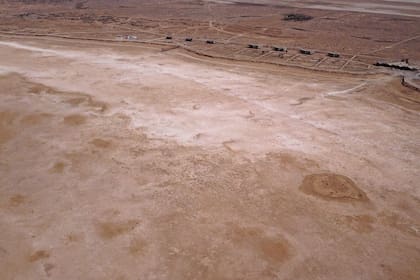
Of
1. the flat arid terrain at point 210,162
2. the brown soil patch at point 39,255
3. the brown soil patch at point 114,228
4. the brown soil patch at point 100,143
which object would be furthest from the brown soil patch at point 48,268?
the brown soil patch at point 100,143

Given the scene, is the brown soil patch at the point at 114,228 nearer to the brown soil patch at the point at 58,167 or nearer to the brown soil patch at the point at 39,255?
the brown soil patch at the point at 39,255

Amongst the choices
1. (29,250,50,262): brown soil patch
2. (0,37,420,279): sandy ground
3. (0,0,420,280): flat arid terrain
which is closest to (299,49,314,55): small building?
(0,0,420,280): flat arid terrain

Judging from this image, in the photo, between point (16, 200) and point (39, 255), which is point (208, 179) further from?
point (16, 200)

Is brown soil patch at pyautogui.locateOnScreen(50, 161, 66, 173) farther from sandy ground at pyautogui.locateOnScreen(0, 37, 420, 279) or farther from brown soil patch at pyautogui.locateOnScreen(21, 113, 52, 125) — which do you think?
brown soil patch at pyautogui.locateOnScreen(21, 113, 52, 125)

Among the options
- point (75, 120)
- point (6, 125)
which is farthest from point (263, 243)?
point (6, 125)

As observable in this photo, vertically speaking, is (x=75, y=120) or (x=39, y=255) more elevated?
Answer: (x=75, y=120)
